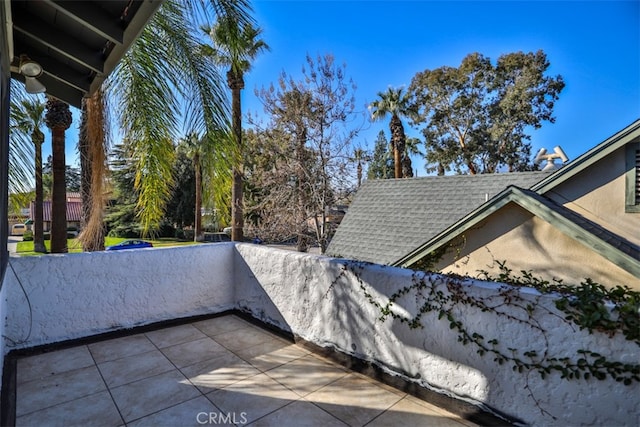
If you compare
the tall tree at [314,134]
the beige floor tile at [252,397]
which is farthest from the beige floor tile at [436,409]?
the tall tree at [314,134]

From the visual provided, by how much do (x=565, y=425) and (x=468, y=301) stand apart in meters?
1.03

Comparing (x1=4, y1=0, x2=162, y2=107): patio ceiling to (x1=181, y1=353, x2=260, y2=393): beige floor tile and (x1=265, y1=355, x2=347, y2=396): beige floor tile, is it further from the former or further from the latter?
(x1=265, y1=355, x2=347, y2=396): beige floor tile

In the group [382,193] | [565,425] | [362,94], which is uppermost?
[362,94]

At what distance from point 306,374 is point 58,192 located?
27.2ft

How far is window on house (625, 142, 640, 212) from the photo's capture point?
5.13 meters

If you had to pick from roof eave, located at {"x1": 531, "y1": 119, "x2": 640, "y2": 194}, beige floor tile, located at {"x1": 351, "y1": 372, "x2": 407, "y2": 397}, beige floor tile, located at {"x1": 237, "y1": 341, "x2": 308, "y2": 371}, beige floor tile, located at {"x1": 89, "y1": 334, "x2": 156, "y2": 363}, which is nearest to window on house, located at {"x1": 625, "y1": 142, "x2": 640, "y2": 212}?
roof eave, located at {"x1": 531, "y1": 119, "x2": 640, "y2": 194}

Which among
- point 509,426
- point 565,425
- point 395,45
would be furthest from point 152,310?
point 395,45

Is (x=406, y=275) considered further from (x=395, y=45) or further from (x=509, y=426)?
(x=395, y=45)

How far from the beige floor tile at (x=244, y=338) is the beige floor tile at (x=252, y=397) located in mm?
902

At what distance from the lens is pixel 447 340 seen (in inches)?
113

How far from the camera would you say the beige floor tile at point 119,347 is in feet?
12.8

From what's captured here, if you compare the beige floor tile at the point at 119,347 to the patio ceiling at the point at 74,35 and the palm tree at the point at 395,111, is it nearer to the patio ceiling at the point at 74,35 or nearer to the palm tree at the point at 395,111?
the patio ceiling at the point at 74,35

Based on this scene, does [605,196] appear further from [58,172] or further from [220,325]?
[58,172]

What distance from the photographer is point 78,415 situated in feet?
9.16
